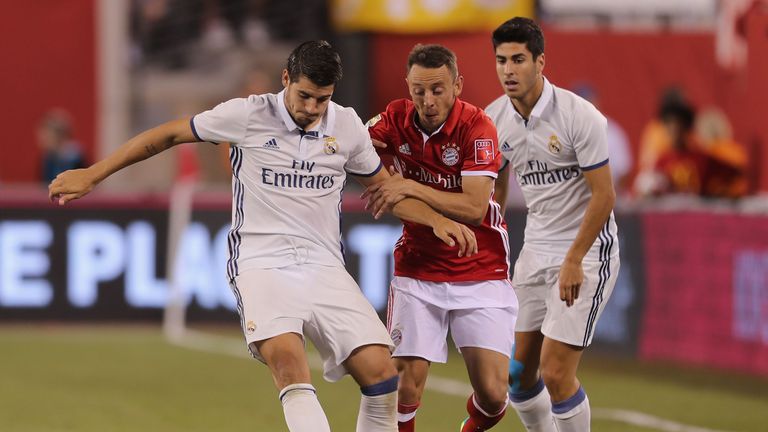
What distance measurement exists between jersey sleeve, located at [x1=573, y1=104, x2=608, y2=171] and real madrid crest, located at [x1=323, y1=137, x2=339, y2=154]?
124cm

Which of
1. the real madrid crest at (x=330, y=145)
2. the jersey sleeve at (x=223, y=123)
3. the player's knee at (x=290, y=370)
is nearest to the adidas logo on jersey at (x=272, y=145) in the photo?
the jersey sleeve at (x=223, y=123)

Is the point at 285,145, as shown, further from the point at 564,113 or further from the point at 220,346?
the point at 220,346

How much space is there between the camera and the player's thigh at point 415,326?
7469 millimetres

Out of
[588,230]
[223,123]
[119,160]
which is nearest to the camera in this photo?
[119,160]

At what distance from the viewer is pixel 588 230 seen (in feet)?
24.1

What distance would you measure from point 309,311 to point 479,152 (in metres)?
1.13

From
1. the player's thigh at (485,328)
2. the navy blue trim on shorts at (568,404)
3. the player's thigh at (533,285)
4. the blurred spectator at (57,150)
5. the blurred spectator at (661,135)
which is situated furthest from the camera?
the blurred spectator at (57,150)

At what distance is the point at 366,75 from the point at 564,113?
10.2 metres

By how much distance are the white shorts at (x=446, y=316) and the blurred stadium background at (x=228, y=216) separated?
217 centimetres

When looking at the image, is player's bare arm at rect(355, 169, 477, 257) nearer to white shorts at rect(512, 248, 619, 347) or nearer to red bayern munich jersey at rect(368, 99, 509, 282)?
red bayern munich jersey at rect(368, 99, 509, 282)

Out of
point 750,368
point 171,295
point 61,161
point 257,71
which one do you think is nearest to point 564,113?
point 750,368

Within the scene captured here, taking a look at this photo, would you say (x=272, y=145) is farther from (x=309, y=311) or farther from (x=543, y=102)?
(x=543, y=102)

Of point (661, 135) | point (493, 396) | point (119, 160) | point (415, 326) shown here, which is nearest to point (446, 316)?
point (415, 326)

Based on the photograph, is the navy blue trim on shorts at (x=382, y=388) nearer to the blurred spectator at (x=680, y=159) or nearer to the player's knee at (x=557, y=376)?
the player's knee at (x=557, y=376)
